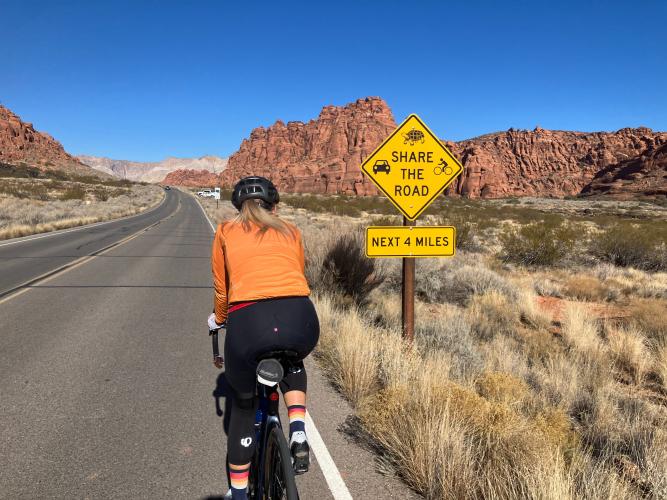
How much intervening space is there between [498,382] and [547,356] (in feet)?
8.37

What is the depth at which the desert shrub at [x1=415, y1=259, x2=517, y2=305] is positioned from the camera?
10.1 metres

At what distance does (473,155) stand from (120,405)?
443ft

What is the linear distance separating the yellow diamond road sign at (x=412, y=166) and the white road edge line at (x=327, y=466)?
8.93 ft

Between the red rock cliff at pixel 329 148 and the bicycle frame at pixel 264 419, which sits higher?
the red rock cliff at pixel 329 148

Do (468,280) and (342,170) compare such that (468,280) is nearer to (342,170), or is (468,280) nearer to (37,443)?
(37,443)

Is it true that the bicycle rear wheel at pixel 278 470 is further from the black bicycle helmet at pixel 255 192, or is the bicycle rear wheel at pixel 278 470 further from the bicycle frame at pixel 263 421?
the black bicycle helmet at pixel 255 192

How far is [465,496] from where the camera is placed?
2682 millimetres

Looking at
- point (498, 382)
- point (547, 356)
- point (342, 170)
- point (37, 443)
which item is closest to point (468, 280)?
point (547, 356)

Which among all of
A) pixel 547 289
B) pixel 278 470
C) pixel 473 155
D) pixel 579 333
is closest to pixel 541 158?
pixel 473 155

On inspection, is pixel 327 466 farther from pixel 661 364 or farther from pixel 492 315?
pixel 492 315

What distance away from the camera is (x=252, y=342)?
214cm

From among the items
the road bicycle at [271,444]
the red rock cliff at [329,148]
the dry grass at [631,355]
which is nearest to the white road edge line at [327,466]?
the road bicycle at [271,444]

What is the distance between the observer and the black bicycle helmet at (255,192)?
241 centimetres

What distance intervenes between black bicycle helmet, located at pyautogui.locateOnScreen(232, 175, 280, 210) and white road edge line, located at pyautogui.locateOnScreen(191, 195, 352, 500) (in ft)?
6.11
